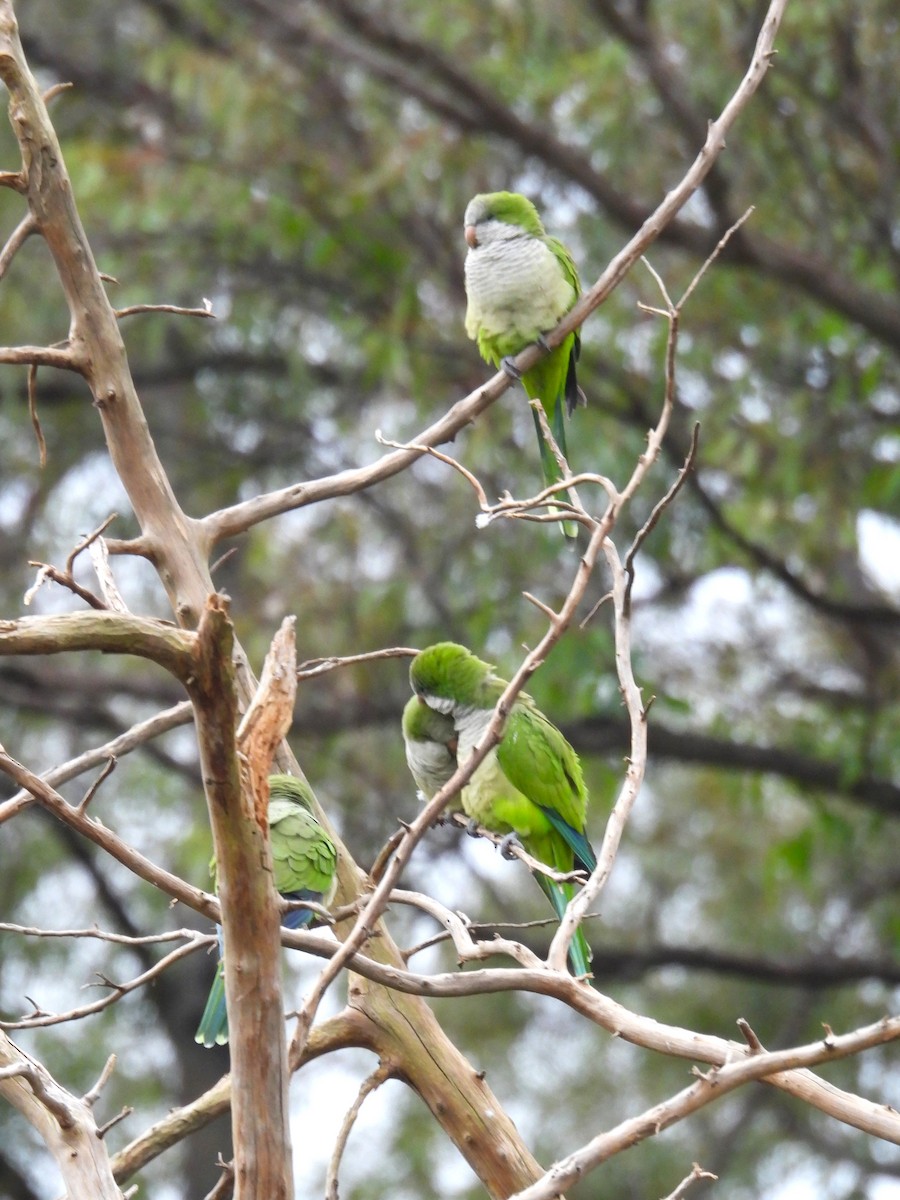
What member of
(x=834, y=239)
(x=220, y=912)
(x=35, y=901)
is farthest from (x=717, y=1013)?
(x=220, y=912)

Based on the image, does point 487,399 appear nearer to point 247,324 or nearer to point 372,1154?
point 247,324

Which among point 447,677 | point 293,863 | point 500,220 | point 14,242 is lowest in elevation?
point 293,863

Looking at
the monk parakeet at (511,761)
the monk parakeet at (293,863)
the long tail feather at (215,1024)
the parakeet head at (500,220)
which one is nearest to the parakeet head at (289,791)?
the monk parakeet at (293,863)

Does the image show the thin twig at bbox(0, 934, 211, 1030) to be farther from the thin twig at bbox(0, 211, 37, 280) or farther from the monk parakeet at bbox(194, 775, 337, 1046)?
the thin twig at bbox(0, 211, 37, 280)

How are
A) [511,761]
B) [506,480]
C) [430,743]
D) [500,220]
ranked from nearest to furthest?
1. [511,761]
2. [430,743]
3. [500,220]
4. [506,480]

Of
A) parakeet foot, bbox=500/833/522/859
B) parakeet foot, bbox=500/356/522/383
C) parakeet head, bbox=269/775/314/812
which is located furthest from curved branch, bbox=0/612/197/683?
parakeet foot, bbox=500/356/522/383

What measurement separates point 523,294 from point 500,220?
1.42 feet

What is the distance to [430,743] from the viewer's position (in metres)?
3.42

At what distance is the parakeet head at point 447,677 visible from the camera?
335 cm

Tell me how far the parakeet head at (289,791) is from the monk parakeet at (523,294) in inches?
50.7

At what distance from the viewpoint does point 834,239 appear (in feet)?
21.5

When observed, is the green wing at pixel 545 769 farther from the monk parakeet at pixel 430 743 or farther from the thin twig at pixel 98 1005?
the thin twig at pixel 98 1005

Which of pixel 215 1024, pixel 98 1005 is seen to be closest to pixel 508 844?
pixel 215 1024

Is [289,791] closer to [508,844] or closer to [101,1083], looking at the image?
[508,844]
